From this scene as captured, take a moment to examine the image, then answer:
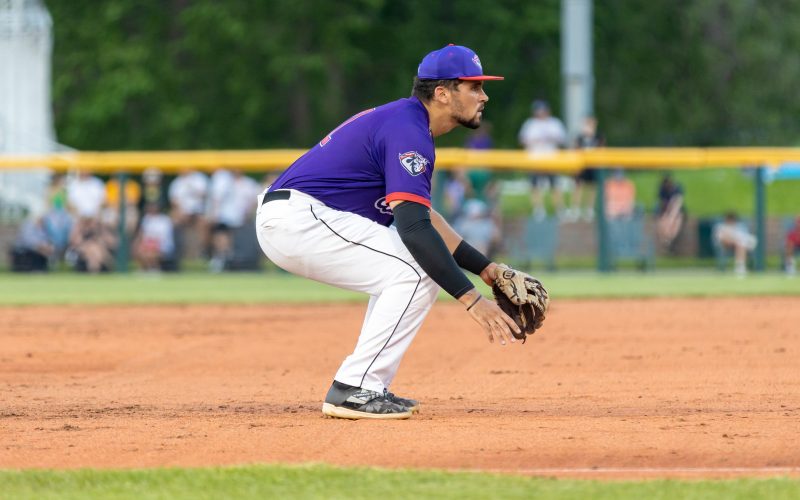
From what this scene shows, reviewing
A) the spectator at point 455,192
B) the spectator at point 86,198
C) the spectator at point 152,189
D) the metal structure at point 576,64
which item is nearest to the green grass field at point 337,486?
the spectator at point 455,192

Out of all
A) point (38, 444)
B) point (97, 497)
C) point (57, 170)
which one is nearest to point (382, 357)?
point (38, 444)

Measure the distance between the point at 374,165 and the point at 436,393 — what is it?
1.73 metres

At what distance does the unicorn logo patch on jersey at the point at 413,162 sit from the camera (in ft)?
19.4

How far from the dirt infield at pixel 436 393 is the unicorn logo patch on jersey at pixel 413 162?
1074 mm

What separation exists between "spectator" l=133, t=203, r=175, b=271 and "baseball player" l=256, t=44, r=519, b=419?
13560mm

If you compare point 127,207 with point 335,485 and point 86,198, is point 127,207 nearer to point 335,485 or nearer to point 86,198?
point 86,198

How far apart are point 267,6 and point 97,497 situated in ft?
100

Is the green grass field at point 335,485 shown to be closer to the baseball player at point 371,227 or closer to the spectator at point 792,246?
the baseball player at point 371,227

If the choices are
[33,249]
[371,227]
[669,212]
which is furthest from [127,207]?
[371,227]

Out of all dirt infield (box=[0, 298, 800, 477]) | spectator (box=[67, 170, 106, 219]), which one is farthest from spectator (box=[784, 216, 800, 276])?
spectator (box=[67, 170, 106, 219])

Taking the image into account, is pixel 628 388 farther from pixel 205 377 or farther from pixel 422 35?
pixel 422 35

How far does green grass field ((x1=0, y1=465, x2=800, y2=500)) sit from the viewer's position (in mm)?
4473

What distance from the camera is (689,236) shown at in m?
19.2

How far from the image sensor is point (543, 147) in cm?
2100
